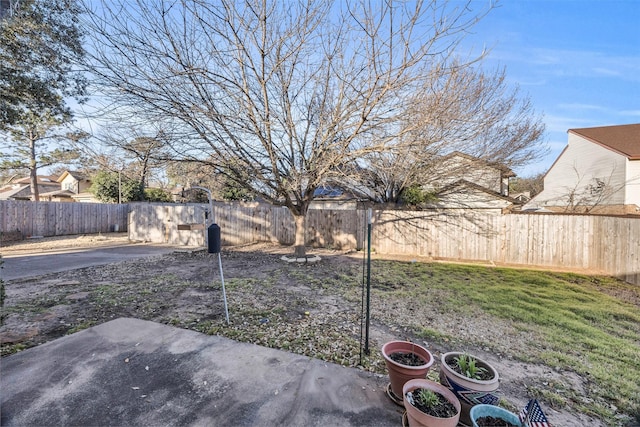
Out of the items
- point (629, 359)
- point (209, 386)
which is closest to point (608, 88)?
point (629, 359)

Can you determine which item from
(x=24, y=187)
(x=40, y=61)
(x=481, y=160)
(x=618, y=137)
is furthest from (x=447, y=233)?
(x=24, y=187)

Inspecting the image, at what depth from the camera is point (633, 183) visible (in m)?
12.6

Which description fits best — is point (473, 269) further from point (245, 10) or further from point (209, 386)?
point (245, 10)

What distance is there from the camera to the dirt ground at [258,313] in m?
2.79

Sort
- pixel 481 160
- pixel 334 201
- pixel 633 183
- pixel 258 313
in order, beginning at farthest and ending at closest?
pixel 334 201
pixel 633 183
pixel 481 160
pixel 258 313

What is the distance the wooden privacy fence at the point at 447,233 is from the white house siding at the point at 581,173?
29.7 feet

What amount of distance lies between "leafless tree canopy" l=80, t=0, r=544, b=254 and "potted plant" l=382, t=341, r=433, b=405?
3.64 meters

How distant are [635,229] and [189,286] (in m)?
9.48

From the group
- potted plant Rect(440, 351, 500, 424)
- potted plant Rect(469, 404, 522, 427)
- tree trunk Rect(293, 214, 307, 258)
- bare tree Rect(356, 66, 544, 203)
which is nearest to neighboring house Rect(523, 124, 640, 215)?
bare tree Rect(356, 66, 544, 203)

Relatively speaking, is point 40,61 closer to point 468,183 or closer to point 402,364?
point 402,364

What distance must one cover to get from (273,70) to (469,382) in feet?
18.4

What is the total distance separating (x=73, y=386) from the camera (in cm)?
215

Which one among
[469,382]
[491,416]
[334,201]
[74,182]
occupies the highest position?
[74,182]

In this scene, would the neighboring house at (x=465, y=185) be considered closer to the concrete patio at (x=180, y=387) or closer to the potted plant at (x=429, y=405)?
the concrete patio at (x=180, y=387)
